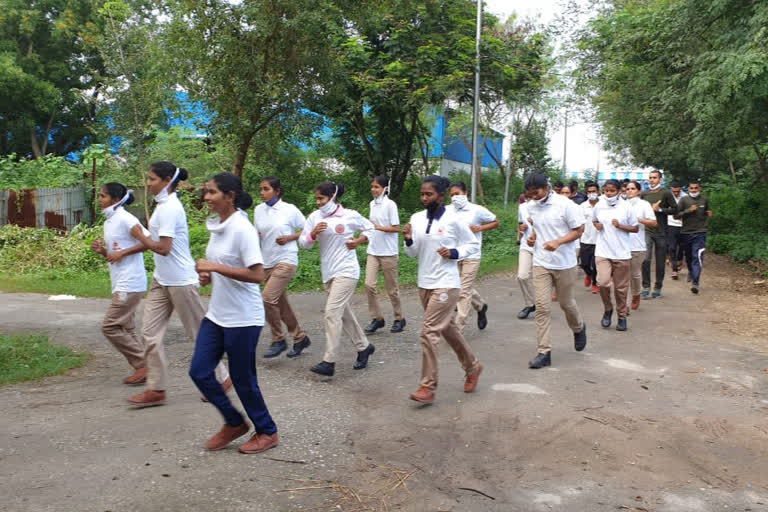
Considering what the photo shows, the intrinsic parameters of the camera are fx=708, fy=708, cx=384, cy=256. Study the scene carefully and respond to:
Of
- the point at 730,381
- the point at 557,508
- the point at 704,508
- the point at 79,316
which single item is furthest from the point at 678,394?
the point at 79,316

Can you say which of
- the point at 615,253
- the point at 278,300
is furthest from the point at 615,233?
the point at 278,300

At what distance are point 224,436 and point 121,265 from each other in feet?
7.13

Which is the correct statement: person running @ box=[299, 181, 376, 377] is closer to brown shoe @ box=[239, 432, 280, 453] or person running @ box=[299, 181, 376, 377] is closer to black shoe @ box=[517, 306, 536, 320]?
brown shoe @ box=[239, 432, 280, 453]

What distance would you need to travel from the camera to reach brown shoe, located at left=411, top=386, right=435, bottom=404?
5.85 m

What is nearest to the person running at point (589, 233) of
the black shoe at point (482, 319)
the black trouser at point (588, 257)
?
the black trouser at point (588, 257)

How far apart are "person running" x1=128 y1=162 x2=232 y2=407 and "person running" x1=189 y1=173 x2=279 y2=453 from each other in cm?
95

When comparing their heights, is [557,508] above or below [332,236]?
below

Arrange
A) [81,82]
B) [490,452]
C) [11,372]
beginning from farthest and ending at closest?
[81,82], [11,372], [490,452]

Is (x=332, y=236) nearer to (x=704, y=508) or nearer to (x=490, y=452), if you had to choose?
(x=490, y=452)

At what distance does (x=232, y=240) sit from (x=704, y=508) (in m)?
3.29

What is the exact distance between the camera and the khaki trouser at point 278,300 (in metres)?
7.26

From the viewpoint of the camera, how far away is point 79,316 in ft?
32.4

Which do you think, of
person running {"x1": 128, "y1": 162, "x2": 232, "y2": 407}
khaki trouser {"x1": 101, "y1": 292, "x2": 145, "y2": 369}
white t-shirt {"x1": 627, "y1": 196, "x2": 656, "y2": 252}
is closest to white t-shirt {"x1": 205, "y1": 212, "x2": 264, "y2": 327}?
person running {"x1": 128, "y1": 162, "x2": 232, "y2": 407}

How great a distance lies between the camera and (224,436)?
4781mm
